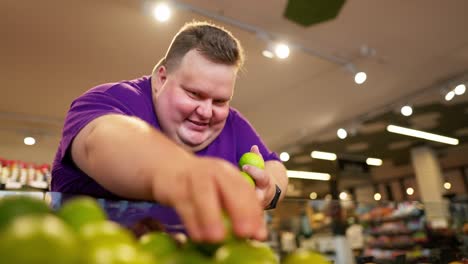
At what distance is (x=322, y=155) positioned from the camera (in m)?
9.76

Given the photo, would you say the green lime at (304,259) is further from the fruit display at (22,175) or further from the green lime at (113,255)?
the fruit display at (22,175)

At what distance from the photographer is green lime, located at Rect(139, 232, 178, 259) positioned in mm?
448

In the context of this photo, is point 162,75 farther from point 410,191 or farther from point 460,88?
point 410,191

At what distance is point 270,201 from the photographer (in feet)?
3.50

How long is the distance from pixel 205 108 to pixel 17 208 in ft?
2.54

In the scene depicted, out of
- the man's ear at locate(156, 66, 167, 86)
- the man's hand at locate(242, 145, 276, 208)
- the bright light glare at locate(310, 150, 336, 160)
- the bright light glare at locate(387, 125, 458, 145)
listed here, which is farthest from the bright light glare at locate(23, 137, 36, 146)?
the man's hand at locate(242, 145, 276, 208)

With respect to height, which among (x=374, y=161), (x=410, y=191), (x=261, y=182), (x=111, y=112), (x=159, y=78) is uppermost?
(x=374, y=161)

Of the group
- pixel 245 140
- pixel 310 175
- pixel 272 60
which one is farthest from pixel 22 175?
pixel 310 175

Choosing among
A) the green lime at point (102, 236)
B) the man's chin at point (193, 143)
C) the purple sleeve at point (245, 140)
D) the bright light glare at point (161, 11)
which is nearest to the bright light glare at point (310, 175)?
the bright light glare at point (161, 11)

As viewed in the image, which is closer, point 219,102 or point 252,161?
point 252,161

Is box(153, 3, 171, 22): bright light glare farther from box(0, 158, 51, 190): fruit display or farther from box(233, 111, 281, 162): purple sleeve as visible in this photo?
box(0, 158, 51, 190): fruit display

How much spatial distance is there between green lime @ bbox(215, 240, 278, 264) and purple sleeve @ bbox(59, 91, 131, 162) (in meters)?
Answer: 0.45

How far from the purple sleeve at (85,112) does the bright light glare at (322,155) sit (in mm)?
8648

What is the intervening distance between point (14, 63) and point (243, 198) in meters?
4.84
